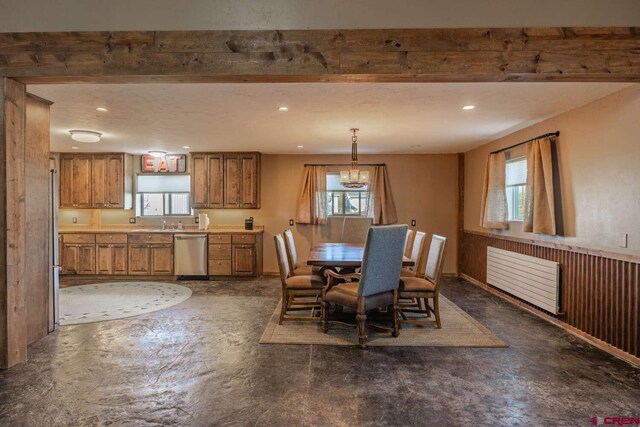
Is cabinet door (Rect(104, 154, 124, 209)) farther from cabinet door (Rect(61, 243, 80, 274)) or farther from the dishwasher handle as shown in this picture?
the dishwasher handle

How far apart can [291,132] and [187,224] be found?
130 inches

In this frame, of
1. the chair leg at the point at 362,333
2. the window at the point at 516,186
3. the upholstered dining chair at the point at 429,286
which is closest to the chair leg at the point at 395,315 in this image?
the upholstered dining chair at the point at 429,286

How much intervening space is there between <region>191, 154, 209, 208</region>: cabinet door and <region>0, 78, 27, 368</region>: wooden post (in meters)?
3.60

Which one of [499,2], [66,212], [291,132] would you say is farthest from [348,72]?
[66,212]

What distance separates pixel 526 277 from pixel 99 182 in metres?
7.34

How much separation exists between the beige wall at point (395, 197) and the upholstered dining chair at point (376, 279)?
3022 mm

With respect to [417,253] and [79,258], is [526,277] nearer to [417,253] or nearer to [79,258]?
[417,253]

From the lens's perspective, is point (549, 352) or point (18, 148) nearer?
point (18, 148)

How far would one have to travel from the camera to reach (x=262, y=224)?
6477mm

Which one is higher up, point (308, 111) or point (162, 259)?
point (308, 111)

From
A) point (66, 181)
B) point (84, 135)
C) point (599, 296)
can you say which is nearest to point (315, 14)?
point (599, 296)

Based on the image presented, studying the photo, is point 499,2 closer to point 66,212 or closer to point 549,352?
point 549,352

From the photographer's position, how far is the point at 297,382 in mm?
2379

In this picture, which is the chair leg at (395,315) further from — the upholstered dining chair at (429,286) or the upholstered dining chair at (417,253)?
the upholstered dining chair at (417,253)
